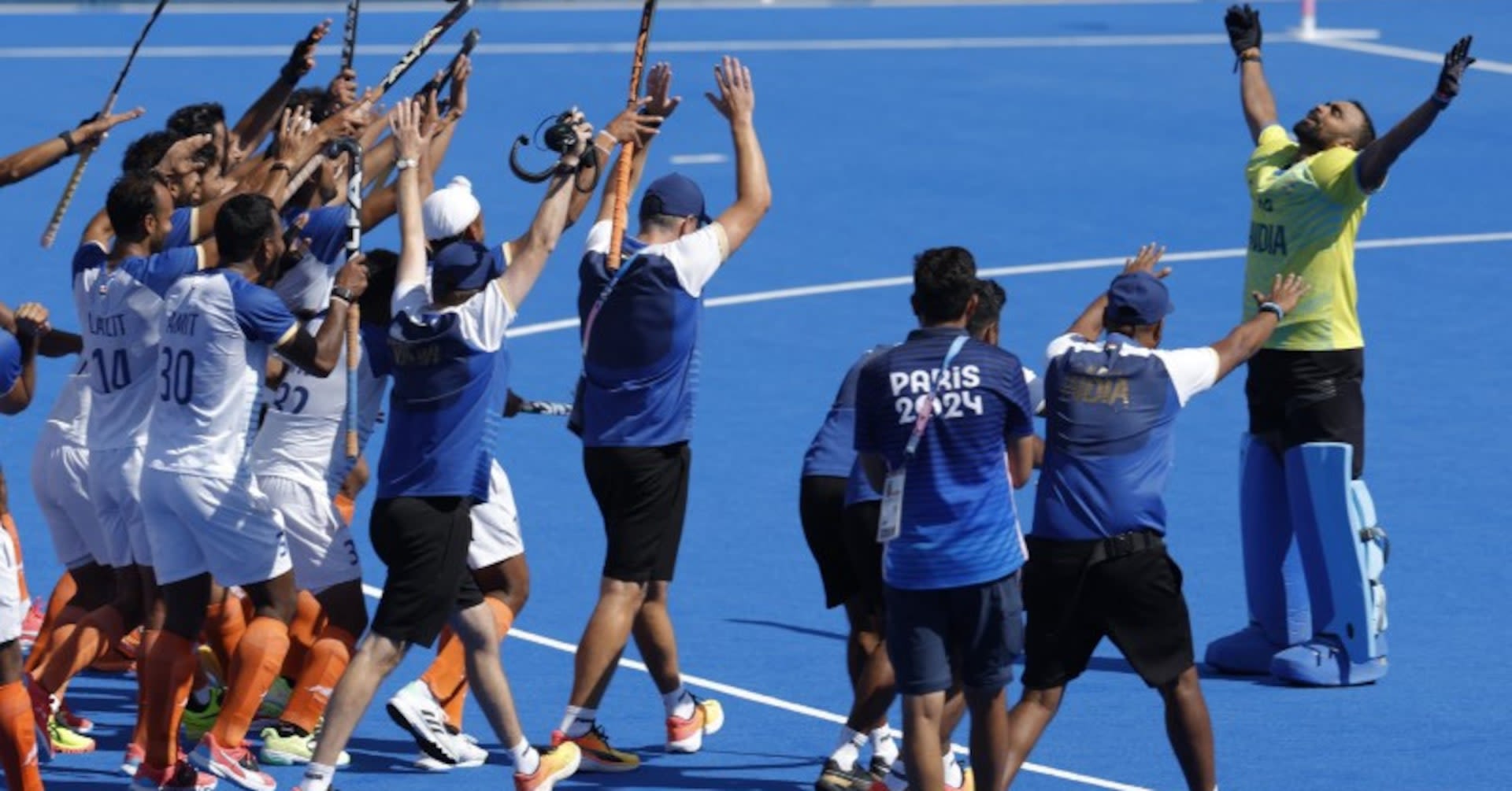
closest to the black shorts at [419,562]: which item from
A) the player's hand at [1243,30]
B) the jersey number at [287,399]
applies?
the jersey number at [287,399]

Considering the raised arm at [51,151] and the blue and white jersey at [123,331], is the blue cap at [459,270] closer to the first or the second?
the blue and white jersey at [123,331]

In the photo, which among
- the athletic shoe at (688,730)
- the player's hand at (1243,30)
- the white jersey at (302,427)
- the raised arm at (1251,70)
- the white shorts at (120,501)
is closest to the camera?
the white shorts at (120,501)

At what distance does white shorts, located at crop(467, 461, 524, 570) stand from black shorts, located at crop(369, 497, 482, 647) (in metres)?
0.94

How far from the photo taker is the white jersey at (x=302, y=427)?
36.2ft

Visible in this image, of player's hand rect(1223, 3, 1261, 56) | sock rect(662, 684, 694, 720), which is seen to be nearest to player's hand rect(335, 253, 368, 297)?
sock rect(662, 684, 694, 720)

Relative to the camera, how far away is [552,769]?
1045 centimetres

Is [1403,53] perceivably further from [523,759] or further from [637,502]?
[523,759]

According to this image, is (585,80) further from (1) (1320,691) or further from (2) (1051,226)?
(1) (1320,691)

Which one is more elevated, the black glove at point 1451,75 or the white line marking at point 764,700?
the black glove at point 1451,75

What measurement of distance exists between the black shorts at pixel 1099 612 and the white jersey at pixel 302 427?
2926 millimetres

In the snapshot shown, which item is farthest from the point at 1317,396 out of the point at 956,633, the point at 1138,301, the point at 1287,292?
the point at 956,633

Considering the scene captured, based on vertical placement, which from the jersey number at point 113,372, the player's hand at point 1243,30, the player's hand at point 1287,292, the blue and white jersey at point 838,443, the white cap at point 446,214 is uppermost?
the player's hand at point 1243,30

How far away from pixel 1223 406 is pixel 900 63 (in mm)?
14127

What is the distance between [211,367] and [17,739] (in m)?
1.53
